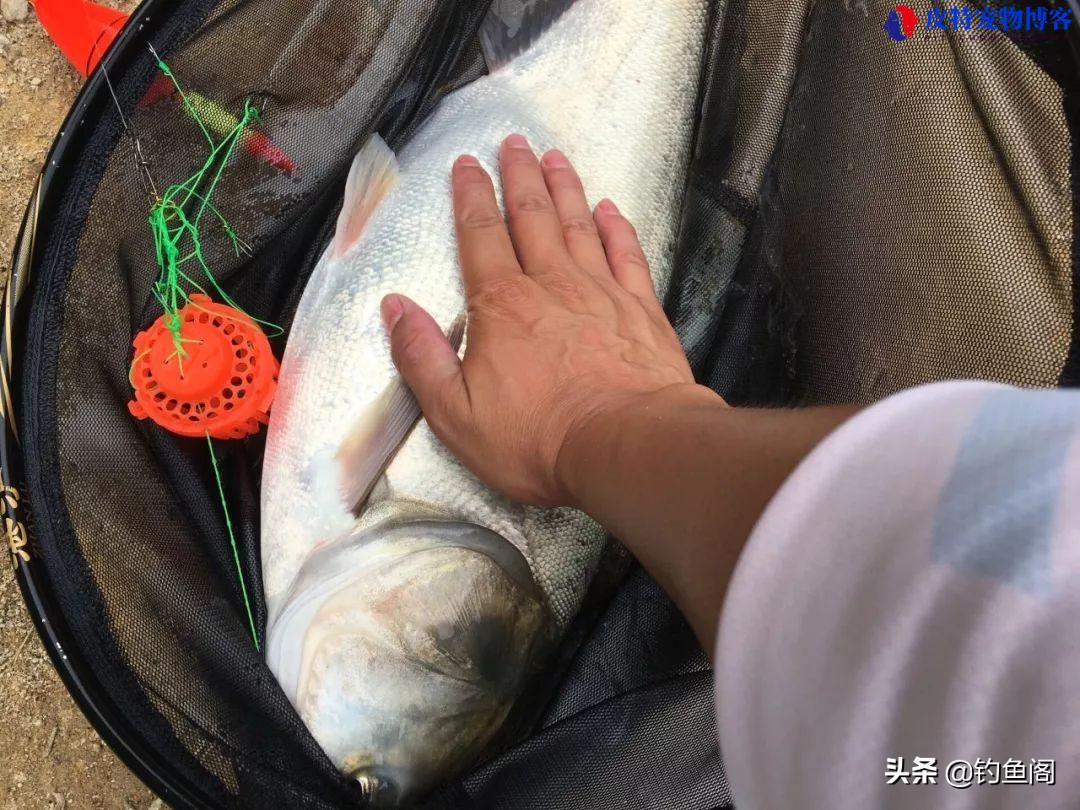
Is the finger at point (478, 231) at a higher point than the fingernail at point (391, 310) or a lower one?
higher

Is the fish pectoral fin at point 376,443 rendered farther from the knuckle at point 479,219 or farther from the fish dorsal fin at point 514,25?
the fish dorsal fin at point 514,25

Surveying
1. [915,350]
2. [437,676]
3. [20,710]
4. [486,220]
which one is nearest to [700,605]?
[437,676]

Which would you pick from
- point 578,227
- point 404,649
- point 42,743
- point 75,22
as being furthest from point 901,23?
point 42,743

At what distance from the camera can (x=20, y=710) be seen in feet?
5.74

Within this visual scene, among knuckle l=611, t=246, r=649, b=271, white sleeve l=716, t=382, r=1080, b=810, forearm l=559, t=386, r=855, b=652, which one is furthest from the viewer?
knuckle l=611, t=246, r=649, b=271

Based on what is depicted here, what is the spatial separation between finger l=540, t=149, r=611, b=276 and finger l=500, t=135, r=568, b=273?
2 cm

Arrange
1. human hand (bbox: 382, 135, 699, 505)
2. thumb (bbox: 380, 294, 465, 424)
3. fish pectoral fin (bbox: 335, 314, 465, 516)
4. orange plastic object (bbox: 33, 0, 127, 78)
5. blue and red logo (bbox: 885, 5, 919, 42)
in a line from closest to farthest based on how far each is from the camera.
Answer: human hand (bbox: 382, 135, 699, 505) → thumb (bbox: 380, 294, 465, 424) → fish pectoral fin (bbox: 335, 314, 465, 516) → blue and red logo (bbox: 885, 5, 919, 42) → orange plastic object (bbox: 33, 0, 127, 78)

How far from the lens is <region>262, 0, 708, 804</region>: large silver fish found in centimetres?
129

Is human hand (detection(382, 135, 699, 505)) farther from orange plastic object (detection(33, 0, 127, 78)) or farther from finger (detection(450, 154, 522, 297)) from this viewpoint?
orange plastic object (detection(33, 0, 127, 78))

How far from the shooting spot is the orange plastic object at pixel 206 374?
1.31 m

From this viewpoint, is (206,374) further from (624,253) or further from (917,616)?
(917,616)

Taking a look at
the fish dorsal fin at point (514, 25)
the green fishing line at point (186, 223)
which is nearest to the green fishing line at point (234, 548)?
the green fishing line at point (186, 223)

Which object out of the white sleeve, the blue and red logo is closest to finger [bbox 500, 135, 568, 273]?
the blue and red logo

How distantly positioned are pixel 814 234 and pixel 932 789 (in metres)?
A: 1.41
